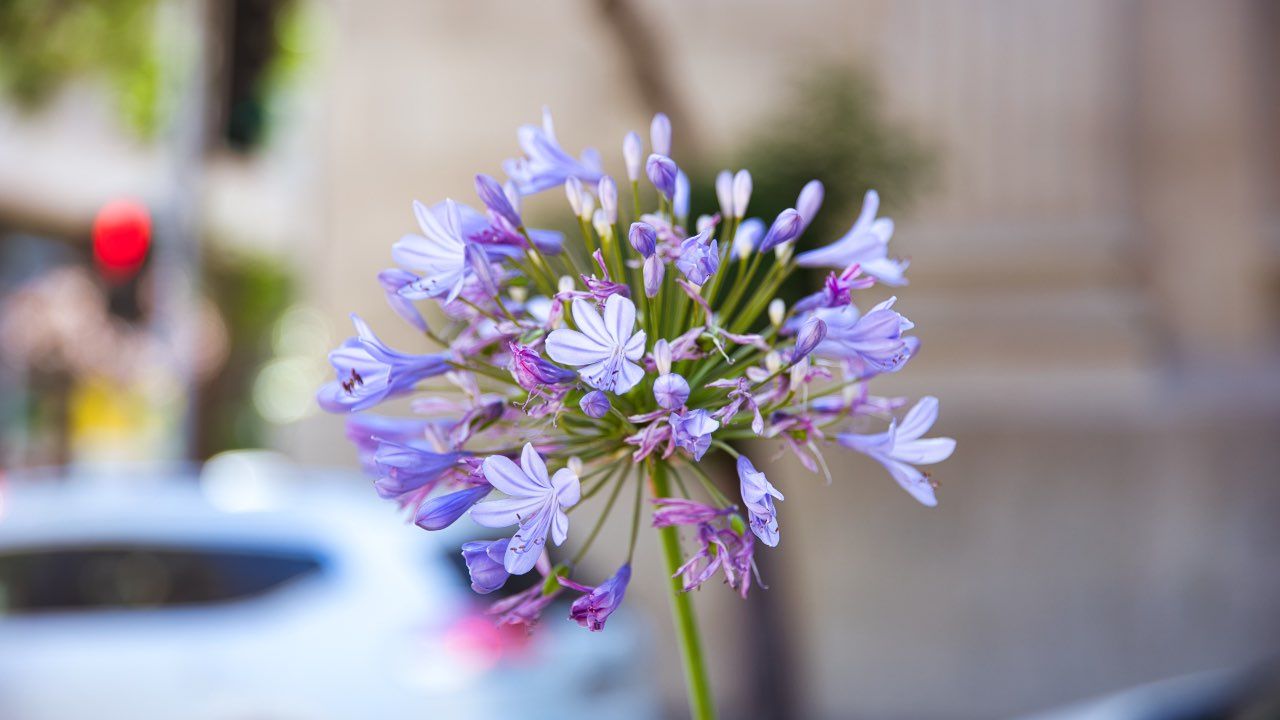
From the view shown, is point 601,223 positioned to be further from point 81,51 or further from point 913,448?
point 81,51

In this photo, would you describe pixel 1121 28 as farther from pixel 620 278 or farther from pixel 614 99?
pixel 620 278

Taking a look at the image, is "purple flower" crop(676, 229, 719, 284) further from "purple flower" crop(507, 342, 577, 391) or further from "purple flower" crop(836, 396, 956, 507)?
"purple flower" crop(836, 396, 956, 507)

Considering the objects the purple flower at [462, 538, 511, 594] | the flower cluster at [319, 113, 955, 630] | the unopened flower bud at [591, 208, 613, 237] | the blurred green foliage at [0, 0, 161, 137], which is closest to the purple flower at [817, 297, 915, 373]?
the flower cluster at [319, 113, 955, 630]

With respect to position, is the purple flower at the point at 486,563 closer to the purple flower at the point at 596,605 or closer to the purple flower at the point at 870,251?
the purple flower at the point at 596,605

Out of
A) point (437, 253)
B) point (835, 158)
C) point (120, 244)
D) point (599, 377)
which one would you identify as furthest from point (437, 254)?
point (120, 244)

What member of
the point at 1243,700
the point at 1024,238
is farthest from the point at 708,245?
the point at 1024,238
